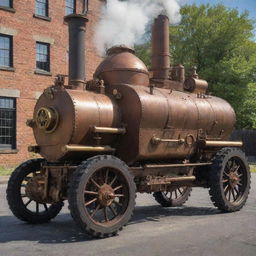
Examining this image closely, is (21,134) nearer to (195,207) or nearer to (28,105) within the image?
(28,105)

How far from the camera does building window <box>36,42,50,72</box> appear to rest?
72.3 ft

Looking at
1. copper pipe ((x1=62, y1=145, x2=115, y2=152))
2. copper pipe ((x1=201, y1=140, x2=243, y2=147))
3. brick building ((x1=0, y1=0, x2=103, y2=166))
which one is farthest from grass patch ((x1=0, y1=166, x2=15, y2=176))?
copper pipe ((x1=62, y1=145, x2=115, y2=152))

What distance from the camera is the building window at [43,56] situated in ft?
72.3

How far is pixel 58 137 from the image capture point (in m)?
7.32

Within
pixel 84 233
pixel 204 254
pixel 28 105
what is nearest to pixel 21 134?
pixel 28 105

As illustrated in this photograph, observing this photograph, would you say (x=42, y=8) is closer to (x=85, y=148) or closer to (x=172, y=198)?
(x=172, y=198)

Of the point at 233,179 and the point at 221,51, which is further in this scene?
the point at 221,51

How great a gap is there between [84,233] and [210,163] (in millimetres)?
3168

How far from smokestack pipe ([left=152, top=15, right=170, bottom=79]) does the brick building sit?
39.8 feet

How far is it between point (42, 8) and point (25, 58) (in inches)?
108

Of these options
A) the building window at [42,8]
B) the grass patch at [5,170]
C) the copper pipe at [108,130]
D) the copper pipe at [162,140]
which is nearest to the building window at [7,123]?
the grass patch at [5,170]

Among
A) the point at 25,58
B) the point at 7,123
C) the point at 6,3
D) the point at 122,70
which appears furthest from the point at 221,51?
the point at 122,70

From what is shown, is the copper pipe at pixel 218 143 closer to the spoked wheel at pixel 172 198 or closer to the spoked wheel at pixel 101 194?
the spoked wheel at pixel 172 198

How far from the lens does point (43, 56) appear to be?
73.0 ft
